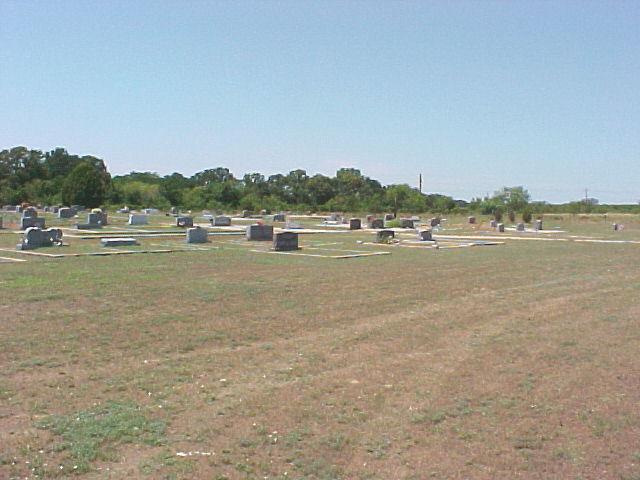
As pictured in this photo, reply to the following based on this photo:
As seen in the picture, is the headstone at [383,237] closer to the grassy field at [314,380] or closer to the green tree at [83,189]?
the grassy field at [314,380]

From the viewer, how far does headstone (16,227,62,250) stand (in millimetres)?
23375

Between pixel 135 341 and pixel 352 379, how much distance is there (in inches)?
119

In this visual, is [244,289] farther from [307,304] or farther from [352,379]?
[352,379]

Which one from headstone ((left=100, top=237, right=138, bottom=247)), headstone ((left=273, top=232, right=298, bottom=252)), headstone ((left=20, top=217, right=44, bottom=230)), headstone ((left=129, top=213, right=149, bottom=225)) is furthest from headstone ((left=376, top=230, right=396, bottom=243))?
headstone ((left=129, top=213, right=149, bottom=225))

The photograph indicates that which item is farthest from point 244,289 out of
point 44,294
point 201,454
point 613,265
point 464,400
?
point 613,265

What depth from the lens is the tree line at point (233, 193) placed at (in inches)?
3117

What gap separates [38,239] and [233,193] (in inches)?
2710

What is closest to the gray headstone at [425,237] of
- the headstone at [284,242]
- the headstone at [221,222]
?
the headstone at [284,242]

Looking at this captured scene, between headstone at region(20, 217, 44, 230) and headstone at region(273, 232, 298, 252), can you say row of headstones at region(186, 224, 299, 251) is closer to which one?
headstone at region(273, 232, 298, 252)

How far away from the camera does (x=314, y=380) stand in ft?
24.0

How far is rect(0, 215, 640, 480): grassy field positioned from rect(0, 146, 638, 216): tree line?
166 ft

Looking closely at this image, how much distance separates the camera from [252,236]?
30.4m

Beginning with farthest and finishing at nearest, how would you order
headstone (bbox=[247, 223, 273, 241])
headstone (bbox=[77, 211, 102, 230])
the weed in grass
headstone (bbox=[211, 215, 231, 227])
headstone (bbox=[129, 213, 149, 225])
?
1. headstone (bbox=[211, 215, 231, 227])
2. headstone (bbox=[129, 213, 149, 225])
3. headstone (bbox=[77, 211, 102, 230])
4. headstone (bbox=[247, 223, 273, 241])
5. the weed in grass

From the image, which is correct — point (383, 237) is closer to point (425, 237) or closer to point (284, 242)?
point (425, 237)
